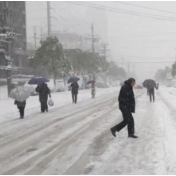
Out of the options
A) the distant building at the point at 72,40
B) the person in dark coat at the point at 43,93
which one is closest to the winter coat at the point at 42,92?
the person in dark coat at the point at 43,93

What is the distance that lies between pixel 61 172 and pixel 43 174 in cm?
30

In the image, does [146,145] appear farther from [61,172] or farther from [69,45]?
[69,45]

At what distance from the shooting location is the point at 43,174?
6.09 meters

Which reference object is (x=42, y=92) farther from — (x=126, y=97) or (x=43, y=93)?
(x=126, y=97)

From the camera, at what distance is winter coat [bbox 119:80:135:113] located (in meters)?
9.45

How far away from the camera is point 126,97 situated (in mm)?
9453

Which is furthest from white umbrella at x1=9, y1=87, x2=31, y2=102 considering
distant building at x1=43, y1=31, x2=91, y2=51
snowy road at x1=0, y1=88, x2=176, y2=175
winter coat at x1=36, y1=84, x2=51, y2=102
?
distant building at x1=43, y1=31, x2=91, y2=51

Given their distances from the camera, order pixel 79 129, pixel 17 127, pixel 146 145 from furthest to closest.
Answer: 1. pixel 17 127
2. pixel 79 129
3. pixel 146 145

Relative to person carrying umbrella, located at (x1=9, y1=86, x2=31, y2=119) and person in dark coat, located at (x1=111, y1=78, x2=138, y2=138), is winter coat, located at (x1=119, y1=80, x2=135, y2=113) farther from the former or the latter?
person carrying umbrella, located at (x1=9, y1=86, x2=31, y2=119)

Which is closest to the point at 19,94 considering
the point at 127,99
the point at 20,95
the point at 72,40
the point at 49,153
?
the point at 20,95

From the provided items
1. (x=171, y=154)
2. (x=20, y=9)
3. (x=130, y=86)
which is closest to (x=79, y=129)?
(x=130, y=86)

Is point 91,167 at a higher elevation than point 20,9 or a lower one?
lower

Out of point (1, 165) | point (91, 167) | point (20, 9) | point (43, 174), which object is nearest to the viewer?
point (43, 174)

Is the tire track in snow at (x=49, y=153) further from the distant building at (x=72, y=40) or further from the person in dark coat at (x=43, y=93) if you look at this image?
the distant building at (x=72, y=40)
